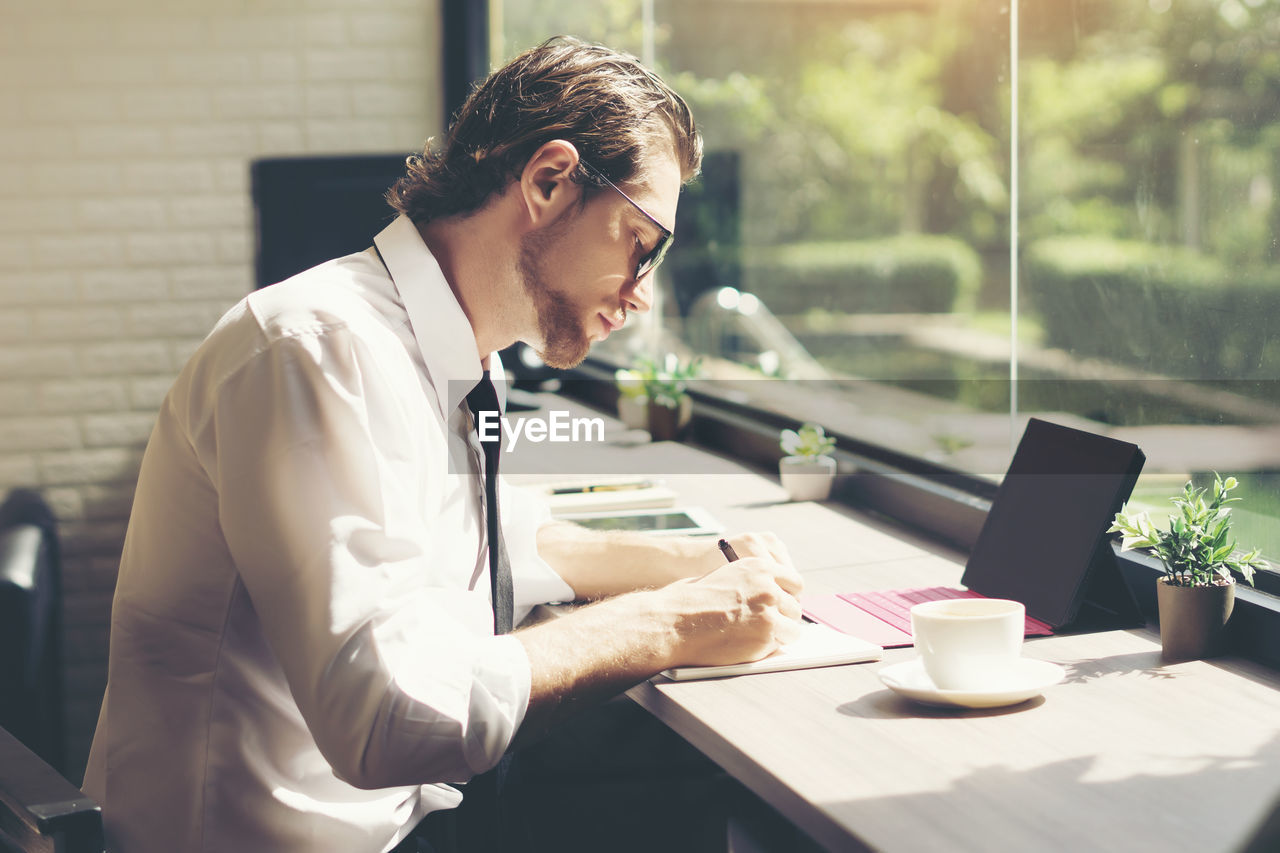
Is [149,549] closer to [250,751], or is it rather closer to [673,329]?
[250,751]

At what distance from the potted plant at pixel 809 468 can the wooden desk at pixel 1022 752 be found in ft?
2.77

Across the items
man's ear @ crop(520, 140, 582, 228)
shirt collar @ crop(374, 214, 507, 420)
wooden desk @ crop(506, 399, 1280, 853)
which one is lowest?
wooden desk @ crop(506, 399, 1280, 853)

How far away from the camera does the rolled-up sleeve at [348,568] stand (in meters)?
1.05

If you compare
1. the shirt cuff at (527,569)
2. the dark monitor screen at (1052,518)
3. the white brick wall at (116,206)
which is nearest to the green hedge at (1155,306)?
the dark monitor screen at (1052,518)

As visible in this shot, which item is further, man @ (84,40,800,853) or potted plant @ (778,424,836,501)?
potted plant @ (778,424,836,501)

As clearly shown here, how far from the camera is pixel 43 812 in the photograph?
919mm

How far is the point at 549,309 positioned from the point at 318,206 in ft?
6.39

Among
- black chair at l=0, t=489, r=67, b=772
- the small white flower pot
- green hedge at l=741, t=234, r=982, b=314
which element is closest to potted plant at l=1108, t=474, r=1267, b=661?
the small white flower pot

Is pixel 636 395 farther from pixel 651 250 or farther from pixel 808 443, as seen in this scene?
pixel 651 250

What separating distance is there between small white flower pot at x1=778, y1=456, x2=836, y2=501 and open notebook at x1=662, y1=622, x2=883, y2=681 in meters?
0.82

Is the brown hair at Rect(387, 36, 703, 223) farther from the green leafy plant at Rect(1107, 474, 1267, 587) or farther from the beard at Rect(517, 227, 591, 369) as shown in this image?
the green leafy plant at Rect(1107, 474, 1267, 587)

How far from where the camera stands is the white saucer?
3.78 ft

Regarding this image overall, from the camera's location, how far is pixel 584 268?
4.86ft

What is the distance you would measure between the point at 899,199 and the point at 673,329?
76cm
